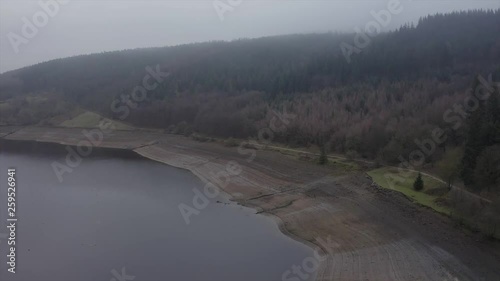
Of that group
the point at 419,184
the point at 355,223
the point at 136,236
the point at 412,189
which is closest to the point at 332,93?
the point at 412,189

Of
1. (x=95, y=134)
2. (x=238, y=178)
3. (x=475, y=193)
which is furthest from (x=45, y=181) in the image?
(x=475, y=193)

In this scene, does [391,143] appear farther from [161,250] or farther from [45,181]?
[45,181]

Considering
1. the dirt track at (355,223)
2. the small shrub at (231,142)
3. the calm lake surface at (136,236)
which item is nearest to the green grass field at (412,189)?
the dirt track at (355,223)

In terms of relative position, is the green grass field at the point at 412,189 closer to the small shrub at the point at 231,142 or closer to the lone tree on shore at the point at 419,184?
the lone tree on shore at the point at 419,184

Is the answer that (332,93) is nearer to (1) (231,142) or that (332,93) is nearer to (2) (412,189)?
(1) (231,142)

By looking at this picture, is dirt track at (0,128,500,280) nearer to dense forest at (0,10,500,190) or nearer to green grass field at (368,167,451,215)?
green grass field at (368,167,451,215)

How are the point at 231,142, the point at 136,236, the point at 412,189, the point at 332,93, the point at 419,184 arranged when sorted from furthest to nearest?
1. the point at 332,93
2. the point at 231,142
3. the point at 412,189
4. the point at 419,184
5. the point at 136,236
